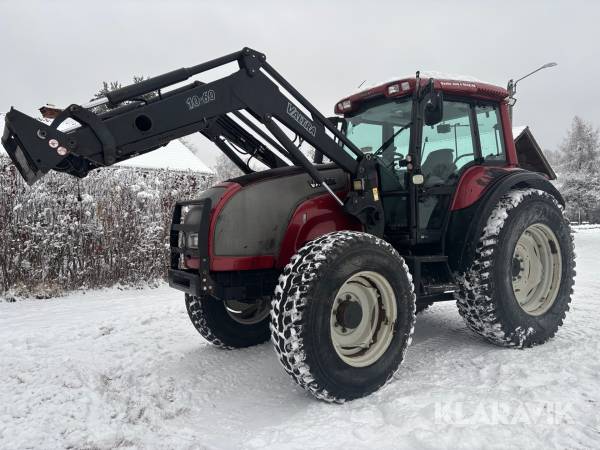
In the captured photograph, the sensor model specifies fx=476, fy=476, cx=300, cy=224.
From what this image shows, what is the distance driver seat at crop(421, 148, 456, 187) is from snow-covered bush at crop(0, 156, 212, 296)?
4.41 m

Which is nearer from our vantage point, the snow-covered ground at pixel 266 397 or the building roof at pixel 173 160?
the snow-covered ground at pixel 266 397

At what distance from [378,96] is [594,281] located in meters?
5.61

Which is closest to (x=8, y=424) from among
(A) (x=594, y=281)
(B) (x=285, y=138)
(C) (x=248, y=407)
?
(C) (x=248, y=407)

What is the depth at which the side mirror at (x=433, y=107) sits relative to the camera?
3.61 meters

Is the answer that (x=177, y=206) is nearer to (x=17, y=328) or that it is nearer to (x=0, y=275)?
(x=17, y=328)

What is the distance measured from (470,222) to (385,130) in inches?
42.3

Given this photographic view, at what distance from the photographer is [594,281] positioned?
7559 millimetres

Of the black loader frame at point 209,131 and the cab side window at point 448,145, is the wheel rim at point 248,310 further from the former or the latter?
the cab side window at point 448,145

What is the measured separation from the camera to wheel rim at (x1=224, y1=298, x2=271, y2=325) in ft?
14.2

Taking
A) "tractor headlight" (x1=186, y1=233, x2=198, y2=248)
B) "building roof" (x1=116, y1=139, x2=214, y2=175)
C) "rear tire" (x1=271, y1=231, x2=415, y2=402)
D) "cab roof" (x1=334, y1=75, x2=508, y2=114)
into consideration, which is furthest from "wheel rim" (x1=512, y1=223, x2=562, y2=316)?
"building roof" (x1=116, y1=139, x2=214, y2=175)

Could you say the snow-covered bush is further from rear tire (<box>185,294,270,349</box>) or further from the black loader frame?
the black loader frame

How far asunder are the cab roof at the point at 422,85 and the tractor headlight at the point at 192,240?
190 cm

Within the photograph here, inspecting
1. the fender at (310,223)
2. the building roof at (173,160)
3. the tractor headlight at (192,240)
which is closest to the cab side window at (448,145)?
the fender at (310,223)

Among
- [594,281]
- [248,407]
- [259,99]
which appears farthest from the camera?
[594,281]
